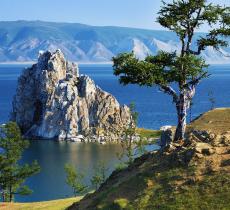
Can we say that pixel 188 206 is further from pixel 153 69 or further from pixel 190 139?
pixel 153 69

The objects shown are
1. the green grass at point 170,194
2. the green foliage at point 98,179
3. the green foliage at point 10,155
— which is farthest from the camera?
the green foliage at point 98,179

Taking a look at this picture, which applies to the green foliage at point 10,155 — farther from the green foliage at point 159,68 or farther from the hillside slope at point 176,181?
the hillside slope at point 176,181

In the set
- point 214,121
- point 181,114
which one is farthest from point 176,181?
point 214,121

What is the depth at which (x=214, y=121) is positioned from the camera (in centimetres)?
8788

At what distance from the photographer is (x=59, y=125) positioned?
194375mm

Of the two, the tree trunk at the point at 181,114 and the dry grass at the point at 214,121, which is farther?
the dry grass at the point at 214,121

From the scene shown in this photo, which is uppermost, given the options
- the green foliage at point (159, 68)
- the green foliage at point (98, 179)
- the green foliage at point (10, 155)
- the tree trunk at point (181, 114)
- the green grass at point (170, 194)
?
the green foliage at point (159, 68)

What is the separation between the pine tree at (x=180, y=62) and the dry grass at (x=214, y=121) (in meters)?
43.2

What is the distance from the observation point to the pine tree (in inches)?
1388

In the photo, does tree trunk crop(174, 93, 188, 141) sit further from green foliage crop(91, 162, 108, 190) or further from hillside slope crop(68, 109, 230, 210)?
green foliage crop(91, 162, 108, 190)

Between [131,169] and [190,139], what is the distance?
4547 mm

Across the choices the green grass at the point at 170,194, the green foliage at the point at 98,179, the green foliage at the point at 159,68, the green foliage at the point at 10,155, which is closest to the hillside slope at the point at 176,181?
the green grass at the point at 170,194

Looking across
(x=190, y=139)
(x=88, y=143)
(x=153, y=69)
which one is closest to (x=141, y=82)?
(x=153, y=69)

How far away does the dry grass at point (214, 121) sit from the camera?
8139cm
